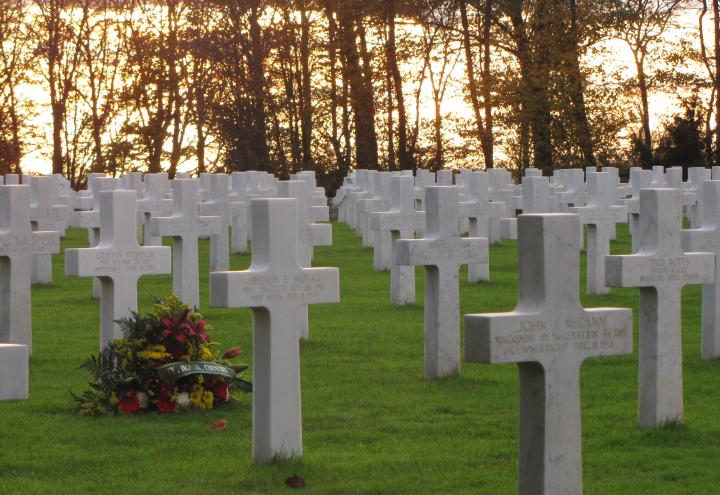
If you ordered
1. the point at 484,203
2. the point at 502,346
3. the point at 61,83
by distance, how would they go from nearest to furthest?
the point at 502,346 → the point at 484,203 → the point at 61,83

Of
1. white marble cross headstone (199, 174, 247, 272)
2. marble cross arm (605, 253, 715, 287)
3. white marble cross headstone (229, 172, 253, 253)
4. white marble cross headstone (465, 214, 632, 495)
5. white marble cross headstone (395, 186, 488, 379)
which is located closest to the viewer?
white marble cross headstone (465, 214, 632, 495)

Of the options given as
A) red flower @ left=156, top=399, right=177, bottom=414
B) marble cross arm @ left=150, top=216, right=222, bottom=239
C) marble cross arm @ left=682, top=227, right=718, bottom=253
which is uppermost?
marble cross arm @ left=150, top=216, right=222, bottom=239

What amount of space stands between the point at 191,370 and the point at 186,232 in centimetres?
551

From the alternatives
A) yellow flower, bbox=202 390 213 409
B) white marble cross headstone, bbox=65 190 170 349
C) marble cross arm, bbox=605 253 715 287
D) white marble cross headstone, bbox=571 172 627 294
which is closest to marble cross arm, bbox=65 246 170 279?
white marble cross headstone, bbox=65 190 170 349

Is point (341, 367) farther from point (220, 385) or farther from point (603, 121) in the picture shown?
point (603, 121)

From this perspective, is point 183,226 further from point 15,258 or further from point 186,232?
point 15,258

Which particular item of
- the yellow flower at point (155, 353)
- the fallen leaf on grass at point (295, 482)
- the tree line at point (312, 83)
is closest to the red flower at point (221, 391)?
the yellow flower at point (155, 353)

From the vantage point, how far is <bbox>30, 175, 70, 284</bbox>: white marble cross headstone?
16953 millimetres

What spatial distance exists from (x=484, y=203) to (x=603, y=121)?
2158 centimetres

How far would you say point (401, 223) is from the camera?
1452 centimetres

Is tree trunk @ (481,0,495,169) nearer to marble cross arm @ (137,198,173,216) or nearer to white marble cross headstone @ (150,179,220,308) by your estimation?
marble cross arm @ (137,198,173,216)

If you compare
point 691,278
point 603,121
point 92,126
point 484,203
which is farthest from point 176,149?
point 691,278

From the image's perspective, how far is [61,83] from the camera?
38.9 meters

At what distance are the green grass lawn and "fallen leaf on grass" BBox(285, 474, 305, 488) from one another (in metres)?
0.04
